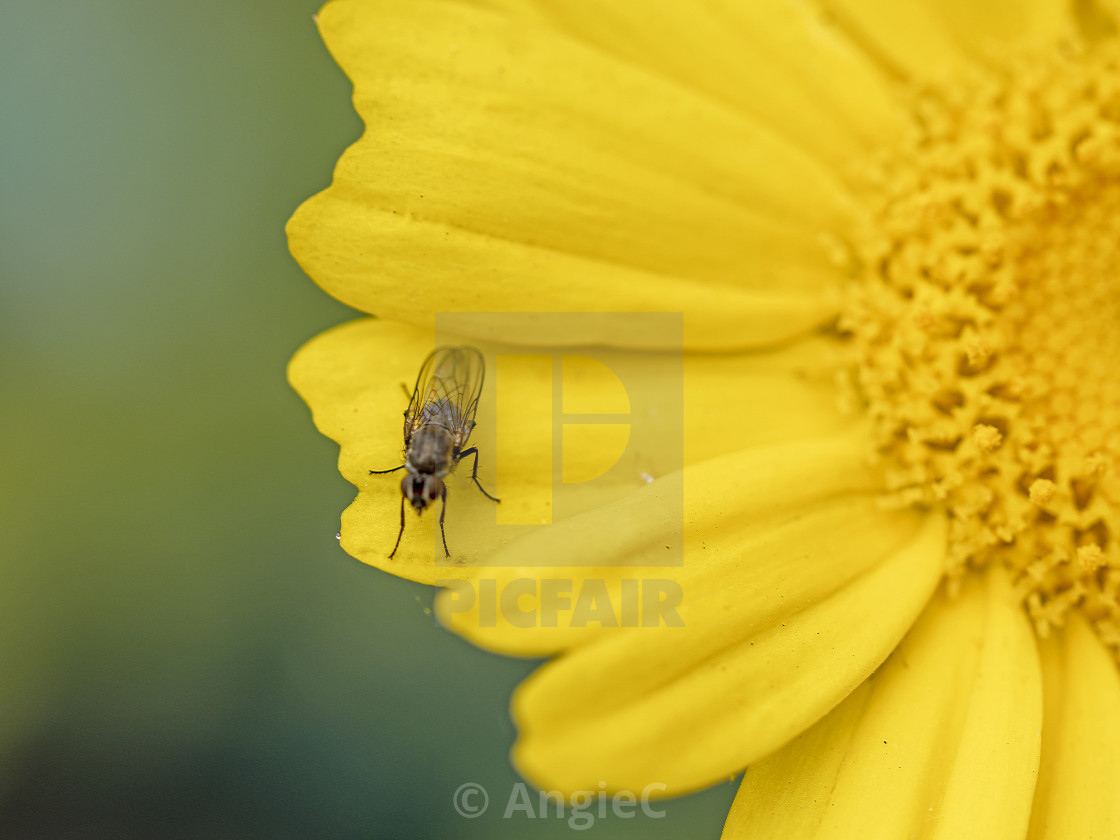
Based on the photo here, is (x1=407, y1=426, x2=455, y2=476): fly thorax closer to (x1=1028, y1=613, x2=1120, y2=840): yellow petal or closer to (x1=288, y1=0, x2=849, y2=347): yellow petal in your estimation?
(x1=288, y1=0, x2=849, y2=347): yellow petal

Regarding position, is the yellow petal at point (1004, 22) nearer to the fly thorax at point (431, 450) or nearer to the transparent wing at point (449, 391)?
the transparent wing at point (449, 391)

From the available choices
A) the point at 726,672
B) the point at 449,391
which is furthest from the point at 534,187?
the point at 726,672

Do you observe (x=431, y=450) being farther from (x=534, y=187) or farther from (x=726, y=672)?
(x=726, y=672)

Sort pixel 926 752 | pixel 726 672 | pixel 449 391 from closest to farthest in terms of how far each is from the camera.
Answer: pixel 726 672, pixel 926 752, pixel 449 391

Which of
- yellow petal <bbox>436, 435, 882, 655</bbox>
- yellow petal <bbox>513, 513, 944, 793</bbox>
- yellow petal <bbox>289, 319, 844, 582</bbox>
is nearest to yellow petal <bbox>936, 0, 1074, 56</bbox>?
yellow petal <bbox>289, 319, 844, 582</bbox>

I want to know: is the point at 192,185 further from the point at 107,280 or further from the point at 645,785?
the point at 645,785

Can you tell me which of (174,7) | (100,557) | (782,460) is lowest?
(100,557)

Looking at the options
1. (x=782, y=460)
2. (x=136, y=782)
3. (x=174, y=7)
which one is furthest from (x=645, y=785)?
(x=174, y=7)
